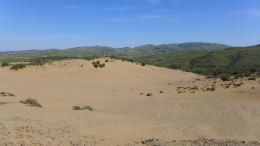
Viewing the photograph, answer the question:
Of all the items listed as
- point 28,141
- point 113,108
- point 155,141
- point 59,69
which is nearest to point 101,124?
point 155,141

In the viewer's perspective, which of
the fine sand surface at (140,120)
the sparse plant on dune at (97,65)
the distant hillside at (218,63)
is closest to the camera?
the fine sand surface at (140,120)

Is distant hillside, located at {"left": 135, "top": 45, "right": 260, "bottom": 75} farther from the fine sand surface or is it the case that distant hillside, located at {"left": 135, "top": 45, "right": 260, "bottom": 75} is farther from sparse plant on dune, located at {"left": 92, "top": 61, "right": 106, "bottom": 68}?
the fine sand surface

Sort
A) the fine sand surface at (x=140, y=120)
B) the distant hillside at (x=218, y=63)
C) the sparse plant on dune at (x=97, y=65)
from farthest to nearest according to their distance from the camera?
the distant hillside at (x=218, y=63) < the sparse plant on dune at (x=97, y=65) < the fine sand surface at (x=140, y=120)

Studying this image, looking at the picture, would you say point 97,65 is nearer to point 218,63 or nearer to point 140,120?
point 140,120

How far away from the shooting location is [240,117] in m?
14.2

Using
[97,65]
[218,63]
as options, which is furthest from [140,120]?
[218,63]

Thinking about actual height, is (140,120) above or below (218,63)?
below

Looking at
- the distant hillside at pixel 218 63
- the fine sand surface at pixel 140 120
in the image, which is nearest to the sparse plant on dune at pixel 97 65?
the fine sand surface at pixel 140 120

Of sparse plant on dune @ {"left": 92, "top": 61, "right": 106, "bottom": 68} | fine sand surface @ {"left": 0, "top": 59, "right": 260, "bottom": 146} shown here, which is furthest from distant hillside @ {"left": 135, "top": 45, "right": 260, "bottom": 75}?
fine sand surface @ {"left": 0, "top": 59, "right": 260, "bottom": 146}

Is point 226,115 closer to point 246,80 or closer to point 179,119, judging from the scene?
point 179,119

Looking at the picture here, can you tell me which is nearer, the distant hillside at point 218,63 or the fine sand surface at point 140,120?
the fine sand surface at point 140,120

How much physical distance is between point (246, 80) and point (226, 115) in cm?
1307

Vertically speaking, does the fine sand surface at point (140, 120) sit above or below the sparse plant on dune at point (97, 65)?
below

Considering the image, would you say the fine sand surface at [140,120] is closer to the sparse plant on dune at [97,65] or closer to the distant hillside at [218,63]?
the sparse plant on dune at [97,65]
